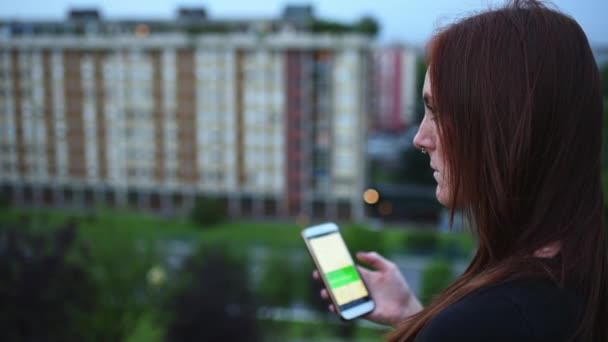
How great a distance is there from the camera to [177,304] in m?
12.1

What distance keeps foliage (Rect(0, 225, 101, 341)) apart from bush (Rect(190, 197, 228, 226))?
11771 mm

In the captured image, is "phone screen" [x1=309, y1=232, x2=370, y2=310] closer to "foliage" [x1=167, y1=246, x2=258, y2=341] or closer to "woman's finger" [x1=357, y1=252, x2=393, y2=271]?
"woman's finger" [x1=357, y1=252, x2=393, y2=271]

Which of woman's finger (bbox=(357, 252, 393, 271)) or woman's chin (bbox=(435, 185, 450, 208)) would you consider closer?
woman's chin (bbox=(435, 185, 450, 208))

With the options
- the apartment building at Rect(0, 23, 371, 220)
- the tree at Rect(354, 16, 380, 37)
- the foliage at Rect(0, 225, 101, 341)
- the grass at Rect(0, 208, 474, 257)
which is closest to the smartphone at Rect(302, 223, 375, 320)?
the foliage at Rect(0, 225, 101, 341)

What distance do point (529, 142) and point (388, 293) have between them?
0.74 m

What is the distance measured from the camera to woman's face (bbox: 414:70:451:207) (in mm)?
932

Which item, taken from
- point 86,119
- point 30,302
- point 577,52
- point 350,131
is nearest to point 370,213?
point 350,131

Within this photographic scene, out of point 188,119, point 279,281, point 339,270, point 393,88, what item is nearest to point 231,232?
point 188,119

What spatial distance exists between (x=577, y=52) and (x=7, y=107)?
27.0 metres

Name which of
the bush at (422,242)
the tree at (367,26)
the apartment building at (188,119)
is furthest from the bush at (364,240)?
the tree at (367,26)

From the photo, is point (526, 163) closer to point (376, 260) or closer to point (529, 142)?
point (529, 142)

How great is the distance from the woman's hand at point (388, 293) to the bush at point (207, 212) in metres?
20.8

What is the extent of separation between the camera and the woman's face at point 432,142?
3.06 feet

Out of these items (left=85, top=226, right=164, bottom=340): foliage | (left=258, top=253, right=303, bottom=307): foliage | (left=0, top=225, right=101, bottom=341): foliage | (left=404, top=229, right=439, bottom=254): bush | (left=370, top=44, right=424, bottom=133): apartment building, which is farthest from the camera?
(left=370, top=44, right=424, bottom=133): apartment building
